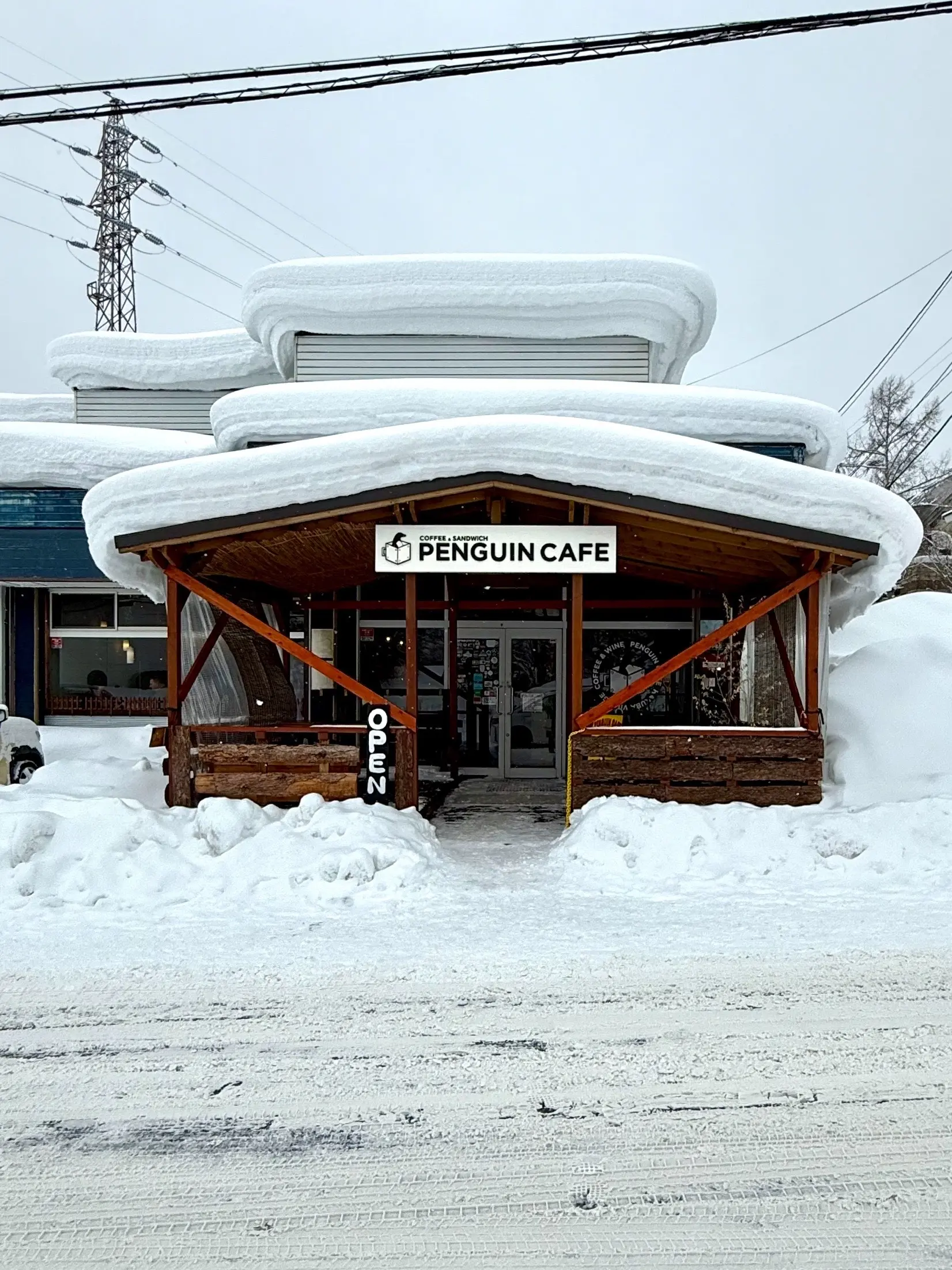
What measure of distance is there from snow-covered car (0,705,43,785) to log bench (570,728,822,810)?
724 cm

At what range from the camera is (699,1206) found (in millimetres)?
2783

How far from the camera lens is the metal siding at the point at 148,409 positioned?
1600 cm

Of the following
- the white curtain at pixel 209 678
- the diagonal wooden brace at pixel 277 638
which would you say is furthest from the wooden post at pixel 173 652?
the white curtain at pixel 209 678

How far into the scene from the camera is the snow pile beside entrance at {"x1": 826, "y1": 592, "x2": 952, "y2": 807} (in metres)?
8.58

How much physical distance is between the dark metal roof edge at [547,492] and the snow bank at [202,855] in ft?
8.79

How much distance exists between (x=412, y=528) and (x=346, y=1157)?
20.3 ft

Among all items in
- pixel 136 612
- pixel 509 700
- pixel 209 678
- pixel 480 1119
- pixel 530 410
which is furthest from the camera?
pixel 136 612

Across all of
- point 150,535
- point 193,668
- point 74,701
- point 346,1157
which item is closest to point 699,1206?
point 346,1157

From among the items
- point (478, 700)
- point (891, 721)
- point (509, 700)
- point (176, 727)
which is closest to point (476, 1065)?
point (176, 727)

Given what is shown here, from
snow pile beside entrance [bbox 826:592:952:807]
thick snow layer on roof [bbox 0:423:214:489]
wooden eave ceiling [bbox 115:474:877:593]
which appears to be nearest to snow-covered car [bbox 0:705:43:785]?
wooden eave ceiling [bbox 115:474:877:593]

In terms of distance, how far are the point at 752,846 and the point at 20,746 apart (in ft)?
30.8

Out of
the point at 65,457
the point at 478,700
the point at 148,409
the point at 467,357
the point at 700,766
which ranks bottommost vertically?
the point at 700,766

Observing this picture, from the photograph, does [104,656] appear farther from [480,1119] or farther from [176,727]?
[480,1119]

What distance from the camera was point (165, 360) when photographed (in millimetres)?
15750
